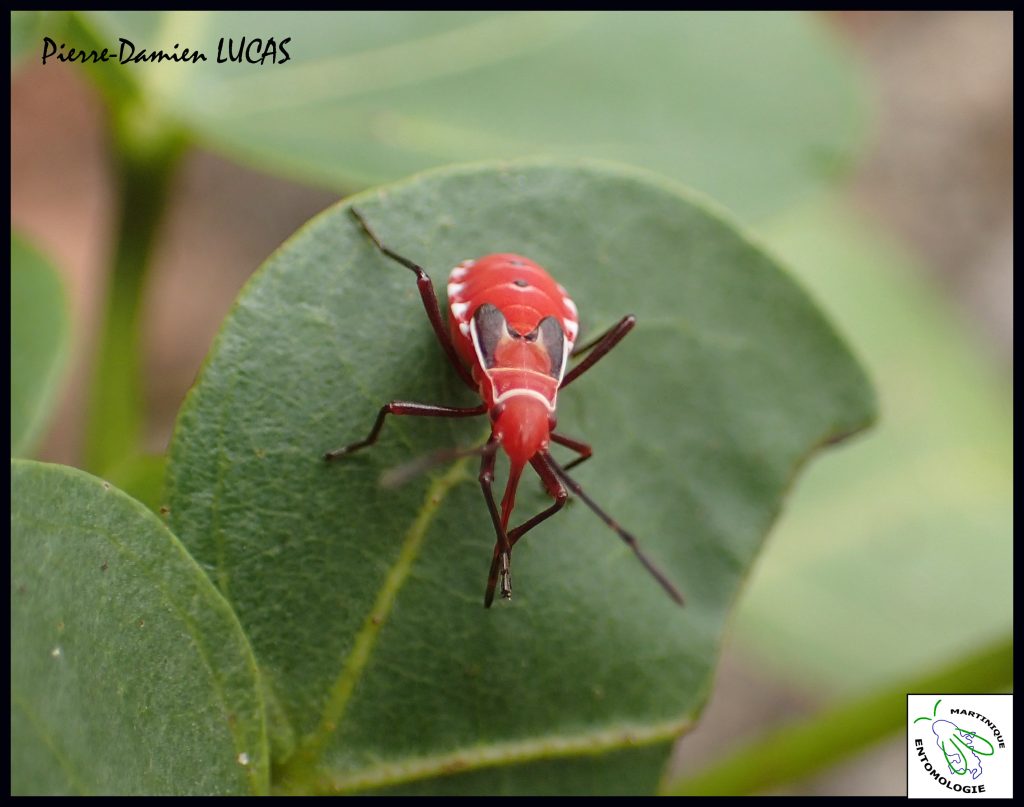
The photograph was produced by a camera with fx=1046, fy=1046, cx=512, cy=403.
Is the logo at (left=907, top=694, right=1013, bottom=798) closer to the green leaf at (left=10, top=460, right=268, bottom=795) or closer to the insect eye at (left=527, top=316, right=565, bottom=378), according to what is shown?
the insect eye at (left=527, top=316, right=565, bottom=378)

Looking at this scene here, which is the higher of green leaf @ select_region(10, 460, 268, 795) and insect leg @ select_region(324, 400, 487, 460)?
insect leg @ select_region(324, 400, 487, 460)

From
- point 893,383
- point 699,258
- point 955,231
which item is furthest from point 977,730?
point 955,231

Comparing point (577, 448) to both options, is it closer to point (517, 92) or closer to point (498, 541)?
point (498, 541)

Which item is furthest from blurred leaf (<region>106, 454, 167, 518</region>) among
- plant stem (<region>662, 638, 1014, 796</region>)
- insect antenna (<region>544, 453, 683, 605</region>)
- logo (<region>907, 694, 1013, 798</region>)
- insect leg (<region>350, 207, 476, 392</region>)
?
logo (<region>907, 694, 1013, 798</region>)

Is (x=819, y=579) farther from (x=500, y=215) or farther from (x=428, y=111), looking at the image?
(x=500, y=215)

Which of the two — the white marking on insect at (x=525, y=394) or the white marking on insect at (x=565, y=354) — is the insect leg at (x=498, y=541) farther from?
the white marking on insect at (x=565, y=354)

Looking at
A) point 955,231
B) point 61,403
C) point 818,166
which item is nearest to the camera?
point 818,166

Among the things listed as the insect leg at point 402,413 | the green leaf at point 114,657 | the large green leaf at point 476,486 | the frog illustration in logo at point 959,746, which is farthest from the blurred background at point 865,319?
the green leaf at point 114,657
